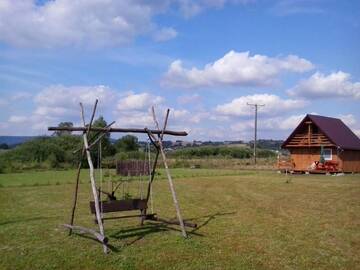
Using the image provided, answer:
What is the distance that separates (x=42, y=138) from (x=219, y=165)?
2733 cm

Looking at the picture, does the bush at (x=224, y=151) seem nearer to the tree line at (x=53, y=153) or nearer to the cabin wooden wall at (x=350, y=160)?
the tree line at (x=53, y=153)

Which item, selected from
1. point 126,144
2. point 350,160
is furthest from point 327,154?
point 126,144

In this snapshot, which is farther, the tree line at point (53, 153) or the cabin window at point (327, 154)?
the tree line at point (53, 153)

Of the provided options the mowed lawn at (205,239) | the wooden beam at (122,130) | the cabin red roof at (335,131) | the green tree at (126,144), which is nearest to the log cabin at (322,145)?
the cabin red roof at (335,131)

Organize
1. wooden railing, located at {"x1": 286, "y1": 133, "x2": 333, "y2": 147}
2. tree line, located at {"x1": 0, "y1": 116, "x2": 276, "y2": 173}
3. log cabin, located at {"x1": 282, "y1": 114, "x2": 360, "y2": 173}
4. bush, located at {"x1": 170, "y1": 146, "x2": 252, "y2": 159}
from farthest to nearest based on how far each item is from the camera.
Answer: bush, located at {"x1": 170, "y1": 146, "x2": 252, "y2": 159} < tree line, located at {"x1": 0, "y1": 116, "x2": 276, "y2": 173} < wooden railing, located at {"x1": 286, "y1": 133, "x2": 333, "y2": 147} < log cabin, located at {"x1": 282, "y1": 114, "x2": 360, "y2": 173}

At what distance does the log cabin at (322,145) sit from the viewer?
39.2 meters

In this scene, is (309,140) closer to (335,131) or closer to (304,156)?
(304,156)

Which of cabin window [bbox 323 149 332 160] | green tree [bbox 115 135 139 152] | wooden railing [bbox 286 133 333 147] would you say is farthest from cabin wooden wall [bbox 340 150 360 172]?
green tree [bbox 115 135 139 152]

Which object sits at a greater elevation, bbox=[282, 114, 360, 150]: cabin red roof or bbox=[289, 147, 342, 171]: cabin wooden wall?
bbox=[282, 114, 360, 150]: cabin red roof

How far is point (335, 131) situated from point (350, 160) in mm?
2886

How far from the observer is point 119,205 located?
447 inches

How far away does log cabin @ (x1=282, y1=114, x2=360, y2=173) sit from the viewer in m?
39.2

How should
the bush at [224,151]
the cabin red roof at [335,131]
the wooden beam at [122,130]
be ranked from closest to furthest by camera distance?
the wooden beam at [122,130] → the cabin red roof at [335,131] → the bush at [224,151]

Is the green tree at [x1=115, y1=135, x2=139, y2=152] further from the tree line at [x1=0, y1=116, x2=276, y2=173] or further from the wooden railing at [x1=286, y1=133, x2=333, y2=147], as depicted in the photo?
the wooden railing at [x1=286, y1=133, x2=333, y2=147]
